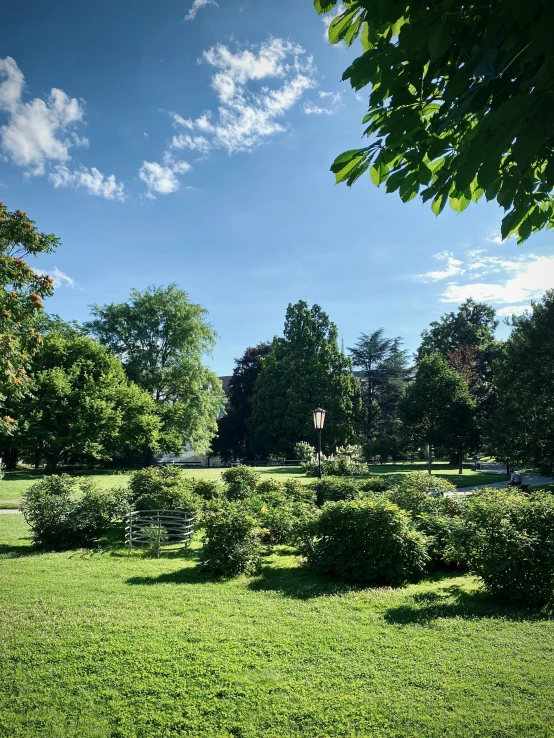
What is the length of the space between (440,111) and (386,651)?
4.89 m

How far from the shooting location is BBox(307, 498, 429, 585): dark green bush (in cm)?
759

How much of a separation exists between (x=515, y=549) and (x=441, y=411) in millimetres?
27209

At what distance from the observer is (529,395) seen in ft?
81.2

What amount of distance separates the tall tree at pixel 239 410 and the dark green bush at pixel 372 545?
44.9 meters

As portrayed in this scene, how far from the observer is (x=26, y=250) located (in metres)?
10.9

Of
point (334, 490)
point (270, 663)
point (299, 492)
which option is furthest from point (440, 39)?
point (299, 492)

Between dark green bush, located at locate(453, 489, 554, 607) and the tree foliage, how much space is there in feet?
85.9

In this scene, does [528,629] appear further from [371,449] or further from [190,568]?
[371,449]

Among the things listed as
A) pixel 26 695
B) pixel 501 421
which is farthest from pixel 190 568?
pixel 501 421

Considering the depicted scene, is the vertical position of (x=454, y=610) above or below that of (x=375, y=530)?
below

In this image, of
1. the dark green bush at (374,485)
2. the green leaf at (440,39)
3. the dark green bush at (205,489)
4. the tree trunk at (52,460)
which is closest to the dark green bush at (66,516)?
the dark green bush at (205,489)

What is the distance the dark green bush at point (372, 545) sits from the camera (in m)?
7.59

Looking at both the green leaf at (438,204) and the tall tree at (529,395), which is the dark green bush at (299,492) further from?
the tall tree at (529,395)

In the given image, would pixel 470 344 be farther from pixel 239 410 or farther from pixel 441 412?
pixel 239 410
